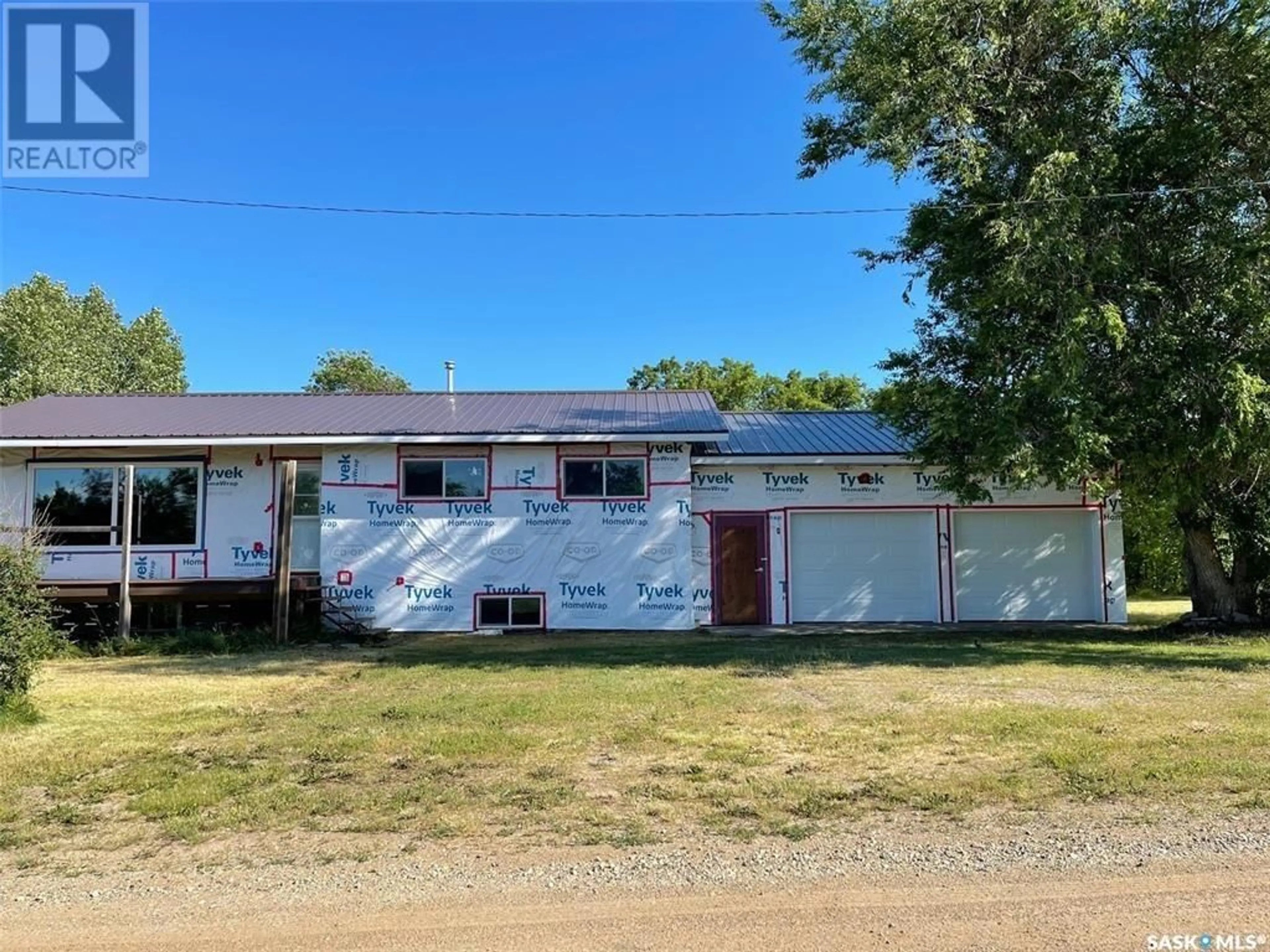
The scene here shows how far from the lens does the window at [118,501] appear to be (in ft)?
48.3

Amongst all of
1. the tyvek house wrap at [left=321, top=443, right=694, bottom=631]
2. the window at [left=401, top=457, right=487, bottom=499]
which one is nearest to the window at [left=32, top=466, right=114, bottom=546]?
the tyvek house wrap at [left=321, top=443, right=694, bottom=631]

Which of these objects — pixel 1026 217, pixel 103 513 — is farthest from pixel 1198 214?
pixel 103 513

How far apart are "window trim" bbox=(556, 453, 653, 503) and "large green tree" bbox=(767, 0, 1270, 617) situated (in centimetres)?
488

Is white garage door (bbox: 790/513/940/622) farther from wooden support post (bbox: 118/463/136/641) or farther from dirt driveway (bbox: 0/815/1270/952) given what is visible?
dirt driveway (bbox: 0/815/1270/952)

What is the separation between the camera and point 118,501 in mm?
14797

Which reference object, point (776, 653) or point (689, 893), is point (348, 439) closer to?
point (776, 653)

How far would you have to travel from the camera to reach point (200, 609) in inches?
579

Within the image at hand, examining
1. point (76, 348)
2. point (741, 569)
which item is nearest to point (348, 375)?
point (76, 348)

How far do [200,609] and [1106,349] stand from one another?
14178 millimetres

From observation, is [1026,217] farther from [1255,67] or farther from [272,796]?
[272,796]

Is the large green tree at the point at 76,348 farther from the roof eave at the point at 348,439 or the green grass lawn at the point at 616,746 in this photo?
the green grass lawn at the point at 616,746

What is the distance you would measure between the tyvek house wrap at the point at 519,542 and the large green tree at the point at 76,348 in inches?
764

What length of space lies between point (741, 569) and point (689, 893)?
37.7ft

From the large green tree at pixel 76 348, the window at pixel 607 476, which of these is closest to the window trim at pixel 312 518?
the window at pixel 607 476
